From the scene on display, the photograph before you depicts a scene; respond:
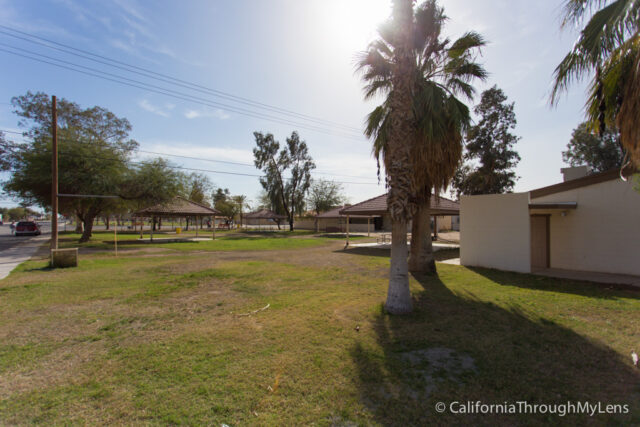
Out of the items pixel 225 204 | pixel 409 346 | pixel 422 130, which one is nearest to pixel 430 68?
pixel 422 130

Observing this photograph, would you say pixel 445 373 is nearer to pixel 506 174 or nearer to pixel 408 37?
pixel 408 37

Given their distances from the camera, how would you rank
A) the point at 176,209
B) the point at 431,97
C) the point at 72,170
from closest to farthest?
the point at 431,97
the point at 72,170
the point at 176,209

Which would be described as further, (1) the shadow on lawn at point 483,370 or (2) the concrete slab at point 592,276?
(2) the concrete slab at point 592,276

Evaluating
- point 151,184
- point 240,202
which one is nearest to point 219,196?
point 240,202

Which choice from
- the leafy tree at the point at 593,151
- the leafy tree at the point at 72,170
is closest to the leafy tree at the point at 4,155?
the leafy tree at the point at 72,170

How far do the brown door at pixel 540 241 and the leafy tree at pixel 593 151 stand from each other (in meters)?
21.4

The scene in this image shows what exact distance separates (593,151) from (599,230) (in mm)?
24461

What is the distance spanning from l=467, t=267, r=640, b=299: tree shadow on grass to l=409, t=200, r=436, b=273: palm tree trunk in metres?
1.98

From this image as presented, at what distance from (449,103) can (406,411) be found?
8.45 meters

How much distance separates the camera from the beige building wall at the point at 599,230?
30.7 ft

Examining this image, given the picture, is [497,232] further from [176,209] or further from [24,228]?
[24,228]

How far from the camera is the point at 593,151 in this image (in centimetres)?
2708

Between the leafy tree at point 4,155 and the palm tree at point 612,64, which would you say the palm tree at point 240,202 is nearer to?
the leafy tree at point 4,155

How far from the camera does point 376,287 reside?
8047 mm
